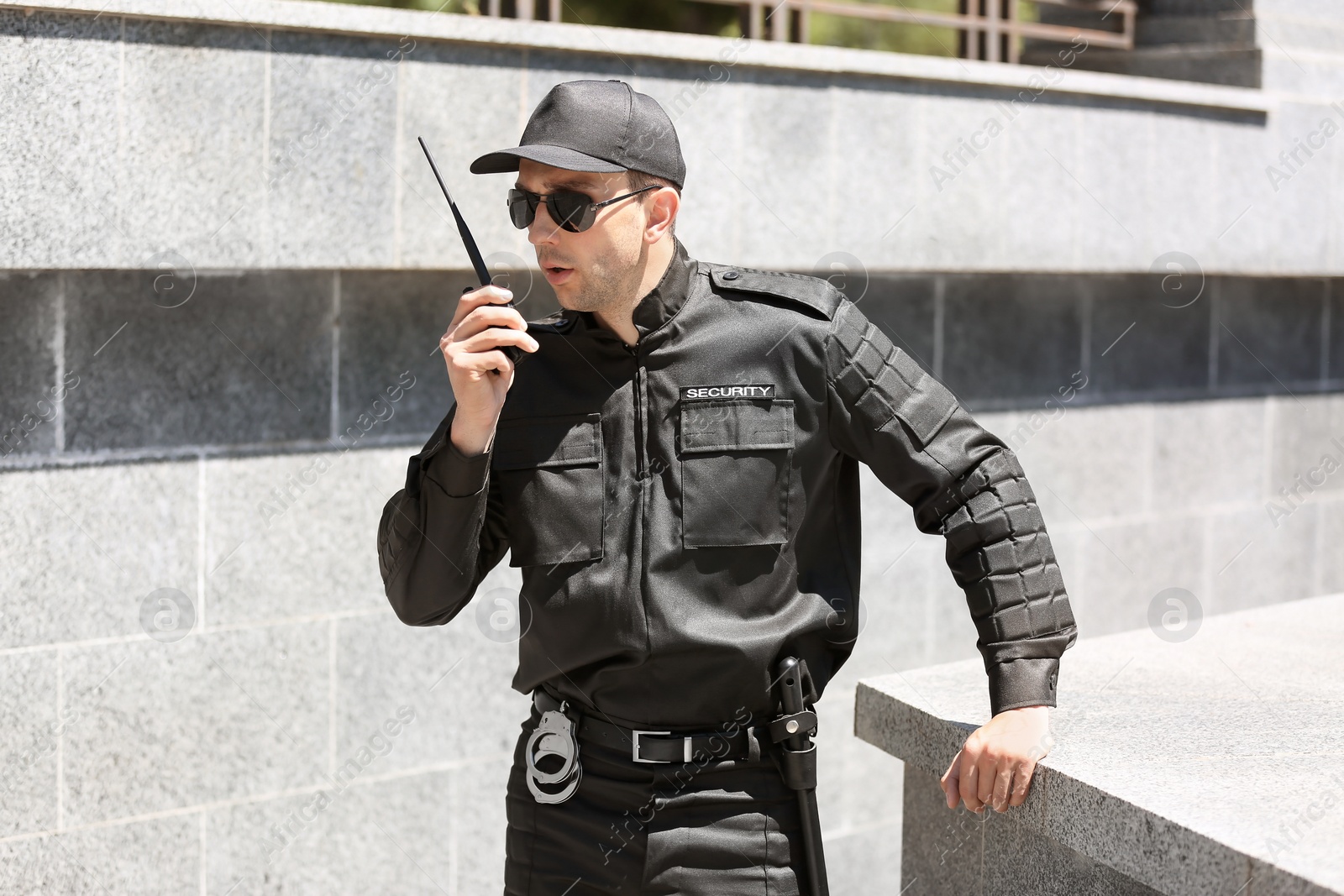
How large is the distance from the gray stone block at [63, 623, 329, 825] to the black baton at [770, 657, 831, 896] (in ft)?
7.58

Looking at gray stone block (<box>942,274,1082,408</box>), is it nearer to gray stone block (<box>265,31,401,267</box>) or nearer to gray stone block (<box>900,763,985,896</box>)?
gray stone block (<box>265,31,401,267</box>)

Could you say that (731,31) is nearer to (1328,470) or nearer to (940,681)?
(1328,470)

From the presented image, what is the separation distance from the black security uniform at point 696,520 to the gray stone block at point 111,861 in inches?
76.7

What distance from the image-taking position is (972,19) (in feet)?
21.2

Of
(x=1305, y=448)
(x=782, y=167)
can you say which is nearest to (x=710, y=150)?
(x=782, y=167)

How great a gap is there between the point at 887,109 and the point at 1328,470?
3.58 m

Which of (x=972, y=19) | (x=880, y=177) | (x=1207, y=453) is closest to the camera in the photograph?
(x=880, y=177)

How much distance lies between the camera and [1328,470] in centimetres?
757

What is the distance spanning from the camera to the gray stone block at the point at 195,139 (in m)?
4.16

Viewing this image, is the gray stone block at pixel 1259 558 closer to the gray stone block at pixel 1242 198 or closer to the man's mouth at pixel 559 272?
the gray stone block at pixel 1242 198

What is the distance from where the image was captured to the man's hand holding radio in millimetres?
2625

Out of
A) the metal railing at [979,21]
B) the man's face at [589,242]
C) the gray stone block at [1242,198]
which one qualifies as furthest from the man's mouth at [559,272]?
the gray stone block at [1242,198]

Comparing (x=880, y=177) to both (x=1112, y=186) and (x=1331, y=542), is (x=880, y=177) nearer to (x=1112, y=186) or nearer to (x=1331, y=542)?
(x=1112, y=186)

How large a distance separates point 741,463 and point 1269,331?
→ 207 inches
